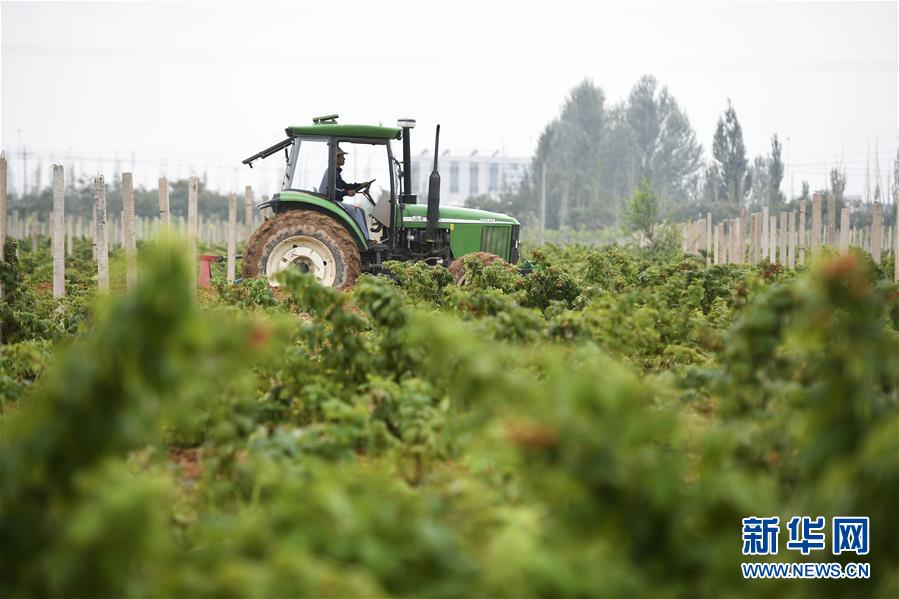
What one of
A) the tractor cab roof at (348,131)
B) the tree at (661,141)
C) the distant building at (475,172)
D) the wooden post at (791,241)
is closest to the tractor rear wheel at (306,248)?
the tractor cab roof at (348,131)

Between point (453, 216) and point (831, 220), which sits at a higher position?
point (831, 220)

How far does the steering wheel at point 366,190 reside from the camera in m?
15.9

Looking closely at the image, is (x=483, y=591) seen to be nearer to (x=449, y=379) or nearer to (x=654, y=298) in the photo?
A: (x=449, y=379)

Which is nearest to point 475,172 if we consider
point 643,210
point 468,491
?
point 643,210

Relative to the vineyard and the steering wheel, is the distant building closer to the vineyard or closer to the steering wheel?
the steering wheel

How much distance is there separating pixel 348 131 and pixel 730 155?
6271 centimetres

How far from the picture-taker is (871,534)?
127 inches

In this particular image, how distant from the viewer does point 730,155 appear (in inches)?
2901

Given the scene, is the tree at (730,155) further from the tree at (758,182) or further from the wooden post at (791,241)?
the wooden post at (791,241)

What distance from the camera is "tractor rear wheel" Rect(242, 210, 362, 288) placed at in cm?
1486

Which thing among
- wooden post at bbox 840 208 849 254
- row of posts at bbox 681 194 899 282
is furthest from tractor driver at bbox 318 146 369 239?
wooden post at bbox 840 208 849 254

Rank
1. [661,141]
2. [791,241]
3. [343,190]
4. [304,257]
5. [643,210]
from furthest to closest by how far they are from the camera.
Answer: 1. [661,141]
2. [643,210]
3. [791,241]
4. [343,190]
5. [304,257]

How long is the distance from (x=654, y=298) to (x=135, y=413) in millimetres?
5970

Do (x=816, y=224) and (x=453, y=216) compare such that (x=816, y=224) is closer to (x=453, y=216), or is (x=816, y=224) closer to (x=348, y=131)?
(x=453, y=216)
